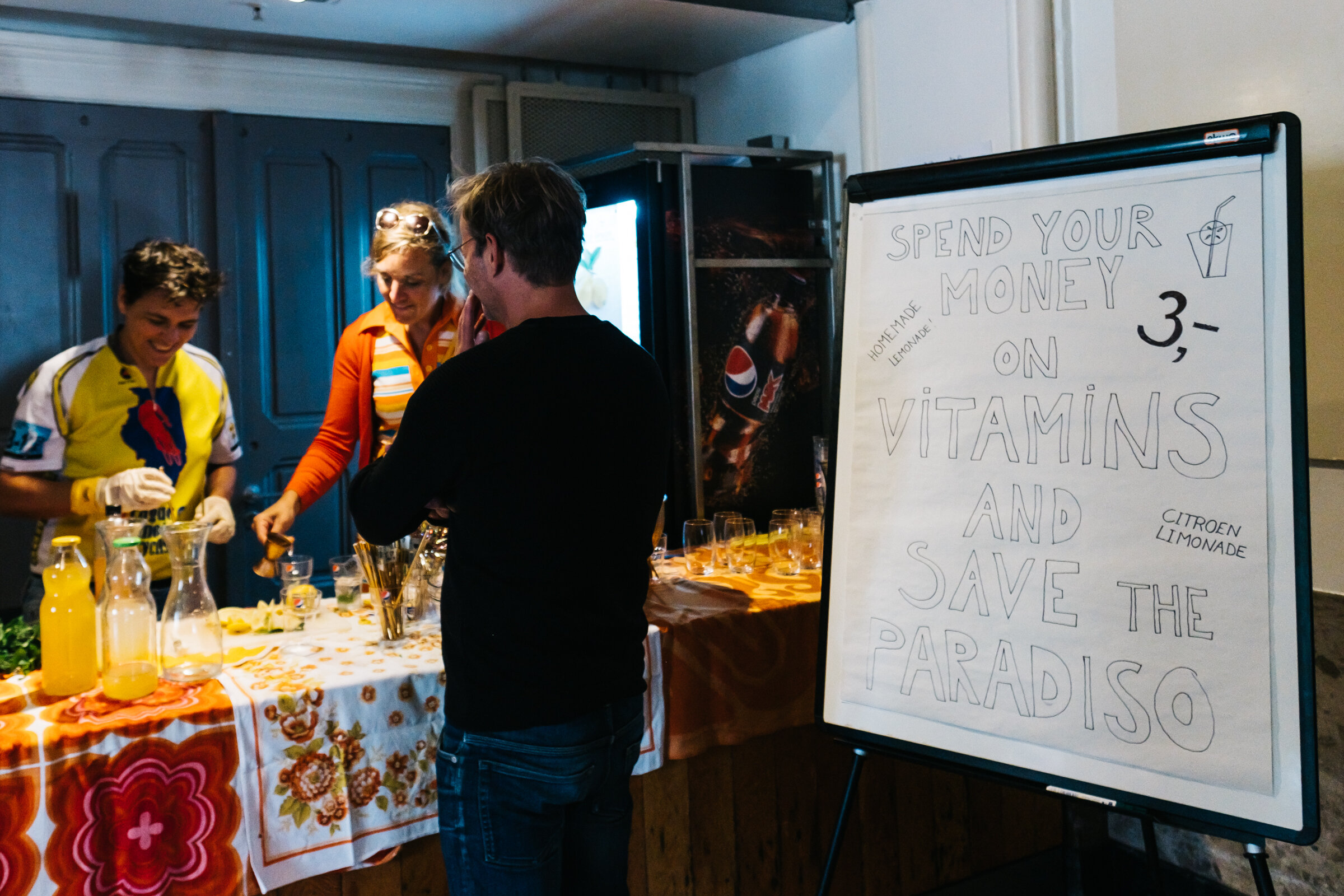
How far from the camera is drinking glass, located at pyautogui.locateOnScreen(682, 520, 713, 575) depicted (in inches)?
97.0

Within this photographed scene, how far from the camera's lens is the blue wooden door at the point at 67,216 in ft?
10.5

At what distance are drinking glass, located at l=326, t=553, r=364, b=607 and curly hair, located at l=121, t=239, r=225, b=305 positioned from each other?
940 millimetres

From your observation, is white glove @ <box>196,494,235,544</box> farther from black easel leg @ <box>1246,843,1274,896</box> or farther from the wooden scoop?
black easel leg @ <box>1246,843,1274,896</box>

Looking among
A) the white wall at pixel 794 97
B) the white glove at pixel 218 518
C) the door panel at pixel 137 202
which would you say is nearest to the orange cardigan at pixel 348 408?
the white glove at pixel 218 518

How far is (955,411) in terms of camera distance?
163 cm

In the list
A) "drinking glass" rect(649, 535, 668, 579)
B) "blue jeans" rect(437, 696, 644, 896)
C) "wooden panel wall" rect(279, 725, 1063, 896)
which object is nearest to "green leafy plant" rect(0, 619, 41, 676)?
"wooden panel wall" rect(279, 725, 1063, 896)

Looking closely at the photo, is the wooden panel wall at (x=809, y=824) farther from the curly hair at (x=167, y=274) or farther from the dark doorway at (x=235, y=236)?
the dark doorway at (x=235, y=236)

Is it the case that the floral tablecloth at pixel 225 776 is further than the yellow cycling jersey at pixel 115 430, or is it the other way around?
the yellow cycling jersey at pixel 115 430

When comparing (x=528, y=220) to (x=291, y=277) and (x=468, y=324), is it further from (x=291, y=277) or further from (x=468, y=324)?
(x=291, y=277)

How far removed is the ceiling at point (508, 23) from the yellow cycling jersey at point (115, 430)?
43.4 inches

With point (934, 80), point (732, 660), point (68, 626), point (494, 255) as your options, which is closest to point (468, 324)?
point (494, 255)

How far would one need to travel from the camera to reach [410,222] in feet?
7.89

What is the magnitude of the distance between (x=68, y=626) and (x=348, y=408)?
3.58ft

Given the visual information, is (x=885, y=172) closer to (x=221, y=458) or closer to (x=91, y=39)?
(x=221, y=458)
